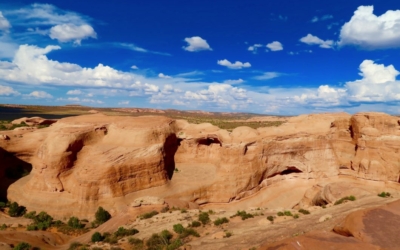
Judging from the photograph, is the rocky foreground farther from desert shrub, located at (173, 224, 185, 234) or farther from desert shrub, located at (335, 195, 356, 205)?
desert shrub, located at (173, 224, 185, 234)

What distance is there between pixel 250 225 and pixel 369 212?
29.8 feet

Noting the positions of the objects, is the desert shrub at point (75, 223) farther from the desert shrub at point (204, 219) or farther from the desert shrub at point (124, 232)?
the desert shrub at point (204, 219)

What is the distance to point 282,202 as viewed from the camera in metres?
28.7

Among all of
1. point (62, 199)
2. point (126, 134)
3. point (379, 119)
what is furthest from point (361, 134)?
point (62, 199)

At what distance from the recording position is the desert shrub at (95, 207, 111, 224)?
952 inches

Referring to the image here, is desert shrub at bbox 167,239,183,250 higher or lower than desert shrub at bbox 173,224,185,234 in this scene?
higher

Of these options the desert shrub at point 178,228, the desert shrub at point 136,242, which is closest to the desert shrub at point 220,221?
the desert shrub at point 178,228

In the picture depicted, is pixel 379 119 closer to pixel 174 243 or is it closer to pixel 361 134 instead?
pixel 361 134

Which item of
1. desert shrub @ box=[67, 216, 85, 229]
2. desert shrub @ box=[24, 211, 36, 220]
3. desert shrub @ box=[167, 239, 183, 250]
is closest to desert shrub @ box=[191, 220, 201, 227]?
desert shrub @ box=[167, 239, 183, 250]

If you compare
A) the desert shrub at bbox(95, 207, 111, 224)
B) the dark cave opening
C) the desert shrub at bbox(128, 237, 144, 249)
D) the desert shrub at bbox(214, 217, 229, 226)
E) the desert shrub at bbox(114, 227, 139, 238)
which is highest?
the dark cave opening

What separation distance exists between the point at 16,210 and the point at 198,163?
1831 cm

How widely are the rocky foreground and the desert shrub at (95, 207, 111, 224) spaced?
2.59 ft

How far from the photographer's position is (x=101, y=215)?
24312 millimetres

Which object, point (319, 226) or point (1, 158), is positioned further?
point (1, 158)
